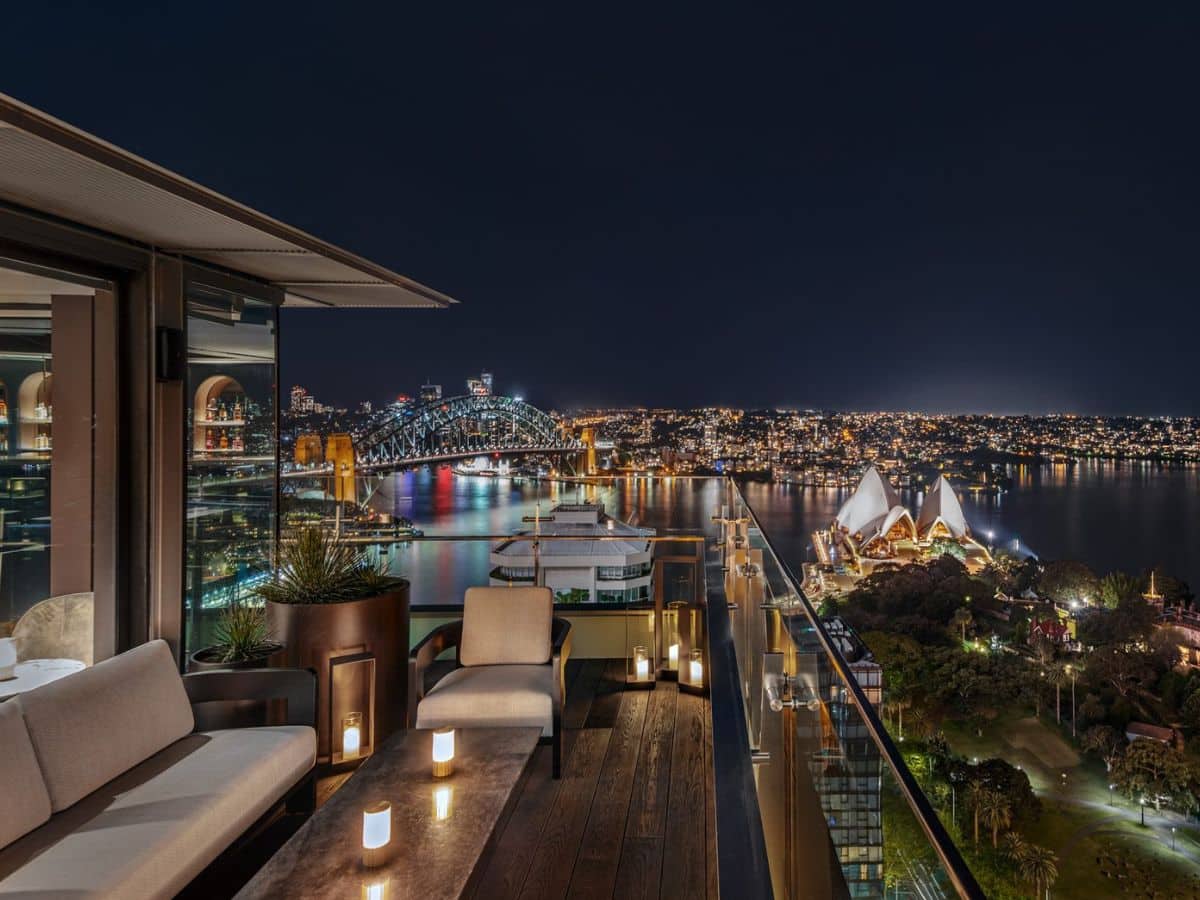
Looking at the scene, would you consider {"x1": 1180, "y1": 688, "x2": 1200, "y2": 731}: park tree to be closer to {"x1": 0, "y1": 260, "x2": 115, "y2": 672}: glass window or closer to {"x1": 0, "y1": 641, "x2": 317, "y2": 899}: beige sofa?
{"x1": 0, "y1": 641, "x2": 317, "y2": 899}: beige sofa

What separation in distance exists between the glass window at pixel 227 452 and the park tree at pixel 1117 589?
4821 cm

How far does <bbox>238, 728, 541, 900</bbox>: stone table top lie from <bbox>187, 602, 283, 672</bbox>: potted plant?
96 centimetres

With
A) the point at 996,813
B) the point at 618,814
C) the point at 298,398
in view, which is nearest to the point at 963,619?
the point at 996,813

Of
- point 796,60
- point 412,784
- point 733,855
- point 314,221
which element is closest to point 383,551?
point 412,784

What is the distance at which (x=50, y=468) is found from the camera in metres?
3.15

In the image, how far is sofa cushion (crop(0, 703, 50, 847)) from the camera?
2.08 m

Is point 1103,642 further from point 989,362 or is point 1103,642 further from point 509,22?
point 509,22

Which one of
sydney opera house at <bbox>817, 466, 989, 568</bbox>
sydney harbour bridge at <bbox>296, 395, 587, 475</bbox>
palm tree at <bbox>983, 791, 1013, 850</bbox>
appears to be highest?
sydney harbour bridge at <bbox>296, 395, 587, 475</bbox>

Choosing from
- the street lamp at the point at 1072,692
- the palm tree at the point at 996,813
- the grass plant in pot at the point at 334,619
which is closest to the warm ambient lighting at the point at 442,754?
the grass plant in pot at the point at 334,619

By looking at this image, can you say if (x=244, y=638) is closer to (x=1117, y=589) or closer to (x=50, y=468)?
(x=50, y=468)

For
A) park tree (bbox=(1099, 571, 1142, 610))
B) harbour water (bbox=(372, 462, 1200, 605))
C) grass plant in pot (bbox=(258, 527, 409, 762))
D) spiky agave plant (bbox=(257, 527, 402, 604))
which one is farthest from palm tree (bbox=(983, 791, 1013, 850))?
spiky agave plant (bbox=(257, 527, 402, 604))

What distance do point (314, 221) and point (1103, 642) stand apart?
144ft

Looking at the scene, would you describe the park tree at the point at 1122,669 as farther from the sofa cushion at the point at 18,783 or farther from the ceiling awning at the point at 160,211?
the sofa cushion at the point at 18,783

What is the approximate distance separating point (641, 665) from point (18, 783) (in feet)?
9.88
